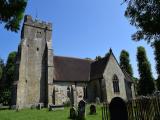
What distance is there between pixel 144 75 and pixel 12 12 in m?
39.2

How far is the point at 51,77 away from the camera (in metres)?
31.8

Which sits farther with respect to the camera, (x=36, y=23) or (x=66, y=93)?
(x=36, y=23)

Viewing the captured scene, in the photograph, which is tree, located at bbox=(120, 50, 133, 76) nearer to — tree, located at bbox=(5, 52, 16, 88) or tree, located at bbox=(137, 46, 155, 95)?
tree, located at bbox=(137, 46, 155, 95)

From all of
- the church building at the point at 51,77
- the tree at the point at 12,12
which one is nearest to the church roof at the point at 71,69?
the church building at the point at 51,77

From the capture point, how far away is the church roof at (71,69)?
3344cm

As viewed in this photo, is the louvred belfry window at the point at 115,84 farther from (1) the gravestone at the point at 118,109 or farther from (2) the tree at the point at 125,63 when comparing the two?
(1) the gravestone at the point at 118,109

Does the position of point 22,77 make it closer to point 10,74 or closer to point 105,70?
point 105,70

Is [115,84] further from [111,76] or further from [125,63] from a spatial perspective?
[125,63]

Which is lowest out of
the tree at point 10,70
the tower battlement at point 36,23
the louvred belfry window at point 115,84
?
the louvred belfry window at point 115,84

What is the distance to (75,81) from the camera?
1325 inches

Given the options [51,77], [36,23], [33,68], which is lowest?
[51,77]

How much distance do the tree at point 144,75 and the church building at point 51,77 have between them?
8.12 m

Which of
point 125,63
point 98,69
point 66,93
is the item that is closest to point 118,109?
point 66,93

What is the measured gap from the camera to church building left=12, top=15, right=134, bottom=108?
30844mm
